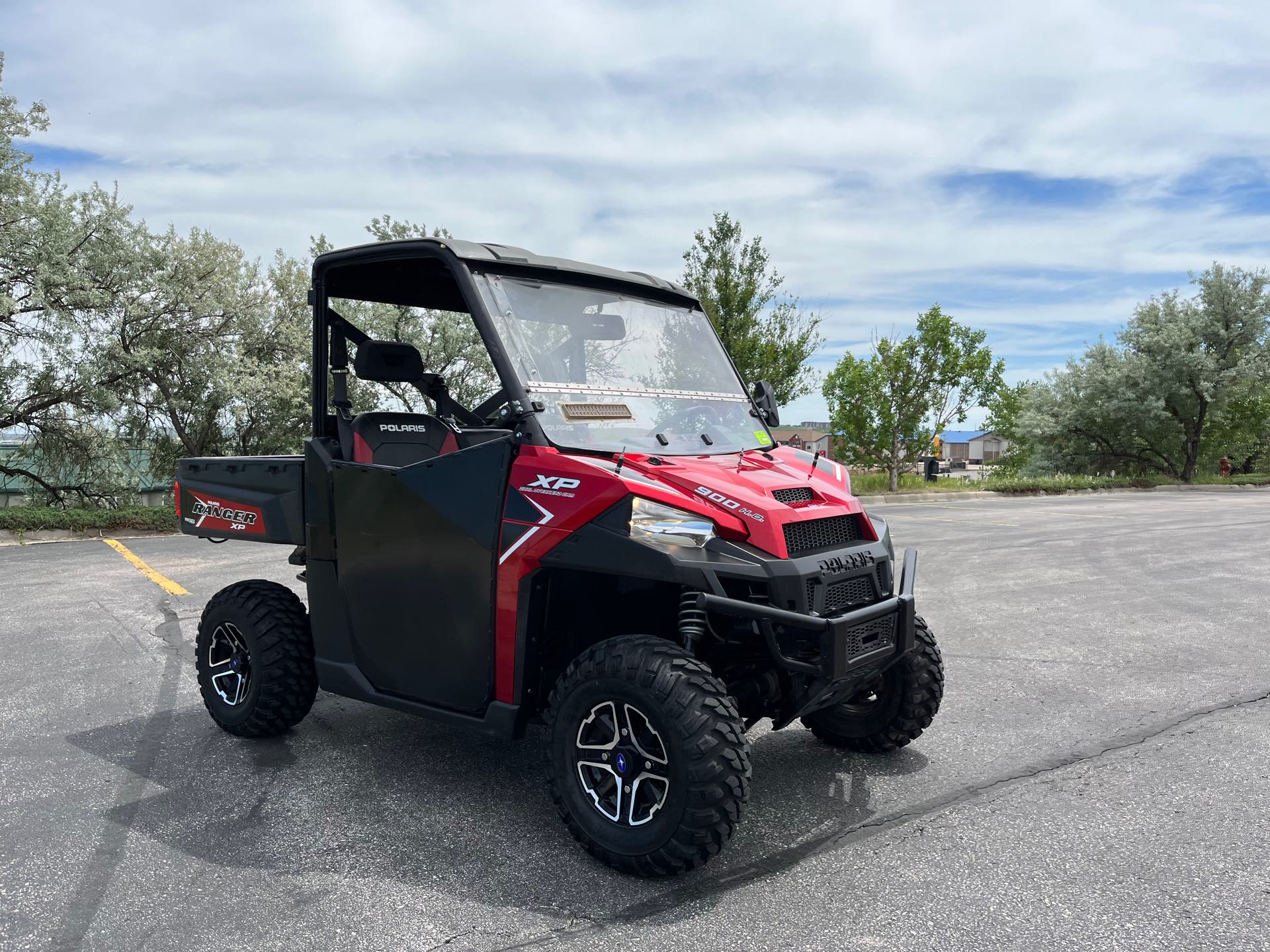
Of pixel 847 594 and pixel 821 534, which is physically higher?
pixel 821 534

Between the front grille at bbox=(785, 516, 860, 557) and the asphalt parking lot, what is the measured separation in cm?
114

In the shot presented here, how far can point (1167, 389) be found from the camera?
122 ft

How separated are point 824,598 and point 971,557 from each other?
965 centimetres

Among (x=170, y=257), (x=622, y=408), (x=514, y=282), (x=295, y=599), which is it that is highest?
(x=170, y=257)

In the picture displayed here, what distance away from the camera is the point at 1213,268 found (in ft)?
123

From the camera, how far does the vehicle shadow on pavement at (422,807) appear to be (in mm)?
3434

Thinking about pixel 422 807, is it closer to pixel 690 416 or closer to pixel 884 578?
pixel 690 416

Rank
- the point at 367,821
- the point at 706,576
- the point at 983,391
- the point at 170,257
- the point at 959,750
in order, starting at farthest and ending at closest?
the point at 983,391, the point at 170,257, the point at 959,750, the point at 367,821, the point at 706,576

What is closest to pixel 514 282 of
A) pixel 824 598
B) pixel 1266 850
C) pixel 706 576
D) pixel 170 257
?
pixel 706 576

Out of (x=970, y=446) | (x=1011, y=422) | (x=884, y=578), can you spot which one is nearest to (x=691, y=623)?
(x=884, y=578)

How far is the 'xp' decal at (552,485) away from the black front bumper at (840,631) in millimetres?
632

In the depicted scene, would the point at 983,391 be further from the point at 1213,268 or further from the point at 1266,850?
the point at 1266,850

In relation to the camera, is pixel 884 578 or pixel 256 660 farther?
pixel 256 660

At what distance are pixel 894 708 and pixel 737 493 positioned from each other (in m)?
1.62
